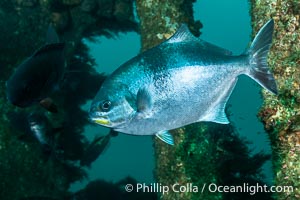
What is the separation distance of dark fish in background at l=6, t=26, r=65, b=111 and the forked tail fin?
1563mm

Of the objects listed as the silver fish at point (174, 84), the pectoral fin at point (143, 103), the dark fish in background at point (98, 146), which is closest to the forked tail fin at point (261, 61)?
the silver fish at point (174, 84)

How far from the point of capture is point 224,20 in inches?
4353

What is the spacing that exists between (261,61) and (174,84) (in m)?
0.71

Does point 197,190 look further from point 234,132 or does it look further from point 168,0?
point 168,0

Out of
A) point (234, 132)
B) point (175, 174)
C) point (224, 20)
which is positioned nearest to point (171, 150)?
point (175, 174)

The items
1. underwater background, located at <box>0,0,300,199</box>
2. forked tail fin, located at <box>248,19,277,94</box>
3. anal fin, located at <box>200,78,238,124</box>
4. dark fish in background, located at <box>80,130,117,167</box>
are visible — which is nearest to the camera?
forked tail fin, located at <box>248,19,277,94</box>

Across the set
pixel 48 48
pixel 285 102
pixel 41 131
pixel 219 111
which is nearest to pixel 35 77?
pixel 48 48

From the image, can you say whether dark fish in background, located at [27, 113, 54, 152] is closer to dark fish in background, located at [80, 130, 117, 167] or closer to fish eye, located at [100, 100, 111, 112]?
dark fish in background, located at [80, 130, 117, 167]

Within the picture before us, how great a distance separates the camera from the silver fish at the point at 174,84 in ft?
7.56

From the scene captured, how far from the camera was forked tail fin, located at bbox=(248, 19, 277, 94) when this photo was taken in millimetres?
2453

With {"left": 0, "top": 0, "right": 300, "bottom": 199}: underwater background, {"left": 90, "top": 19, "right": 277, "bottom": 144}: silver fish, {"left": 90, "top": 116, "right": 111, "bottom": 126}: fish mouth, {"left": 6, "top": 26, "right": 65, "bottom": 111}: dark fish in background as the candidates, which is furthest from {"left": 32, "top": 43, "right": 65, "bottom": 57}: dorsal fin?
{"left": 0, "top": 0, "right": 300, "bottom": 199}: underwater background

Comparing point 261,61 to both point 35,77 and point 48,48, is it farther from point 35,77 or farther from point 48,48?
point 35,77

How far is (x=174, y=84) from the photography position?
2.40 metres

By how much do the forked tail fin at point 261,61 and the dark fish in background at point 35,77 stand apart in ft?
5.13
